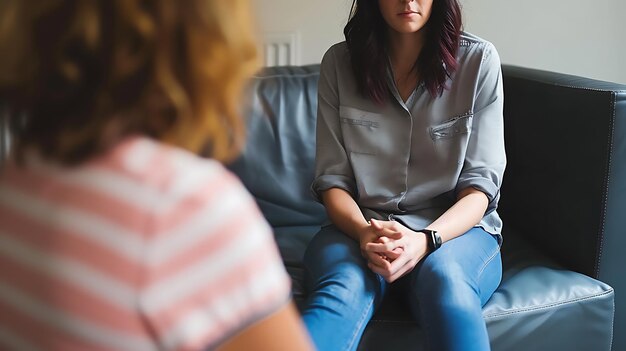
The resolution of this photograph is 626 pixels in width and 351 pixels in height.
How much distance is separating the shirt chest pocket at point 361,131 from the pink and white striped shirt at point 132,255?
1096mm

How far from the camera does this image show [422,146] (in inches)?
61.9

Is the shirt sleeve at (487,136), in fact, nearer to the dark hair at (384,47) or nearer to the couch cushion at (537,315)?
the dark hair at (384,47)

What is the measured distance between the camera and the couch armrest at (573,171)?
1.55 metres

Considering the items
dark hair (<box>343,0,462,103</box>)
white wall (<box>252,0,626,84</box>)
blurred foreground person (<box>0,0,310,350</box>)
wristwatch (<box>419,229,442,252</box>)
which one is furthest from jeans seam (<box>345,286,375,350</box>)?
white wall (<box>252,0,626,84</box>)

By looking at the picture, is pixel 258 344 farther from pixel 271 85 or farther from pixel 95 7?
pixel 271 85

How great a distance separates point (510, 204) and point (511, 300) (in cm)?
46

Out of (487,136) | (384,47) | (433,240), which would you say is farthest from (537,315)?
(384,47)

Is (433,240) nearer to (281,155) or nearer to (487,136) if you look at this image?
(487,136)

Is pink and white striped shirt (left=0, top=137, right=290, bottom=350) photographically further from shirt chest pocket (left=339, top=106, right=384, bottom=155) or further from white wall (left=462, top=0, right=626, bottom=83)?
white wall (left=462, top=0, right=626, bottom=83)

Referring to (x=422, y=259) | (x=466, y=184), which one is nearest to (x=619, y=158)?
(x=466, y=184)

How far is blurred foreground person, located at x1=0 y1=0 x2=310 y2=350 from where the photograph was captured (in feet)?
1.57

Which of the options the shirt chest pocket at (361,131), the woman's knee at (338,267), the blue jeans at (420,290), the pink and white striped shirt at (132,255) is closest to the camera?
the pink and white striped shirt at (132,255)

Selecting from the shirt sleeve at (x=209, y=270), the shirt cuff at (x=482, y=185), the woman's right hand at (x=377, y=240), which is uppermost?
the shirt sleeve at (x=209, y=270)

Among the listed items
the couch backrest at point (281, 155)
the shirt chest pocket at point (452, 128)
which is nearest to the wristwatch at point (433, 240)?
the shirt chest pocket at point (452, 128)
